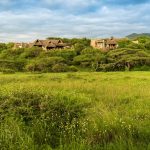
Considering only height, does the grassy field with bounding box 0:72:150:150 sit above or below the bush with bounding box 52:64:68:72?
above

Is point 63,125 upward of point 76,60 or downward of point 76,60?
upward

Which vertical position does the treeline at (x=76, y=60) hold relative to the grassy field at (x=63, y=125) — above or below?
below

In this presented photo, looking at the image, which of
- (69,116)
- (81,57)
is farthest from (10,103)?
(81,57)

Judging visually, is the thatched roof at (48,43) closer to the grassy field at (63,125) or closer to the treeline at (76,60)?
the treeline at (76,60)

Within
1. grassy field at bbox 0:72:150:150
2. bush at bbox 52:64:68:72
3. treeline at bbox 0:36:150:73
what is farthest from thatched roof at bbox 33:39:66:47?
grassy field at bbox 0:72:150:150

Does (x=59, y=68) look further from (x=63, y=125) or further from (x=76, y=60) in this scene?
(x=63, y=125)

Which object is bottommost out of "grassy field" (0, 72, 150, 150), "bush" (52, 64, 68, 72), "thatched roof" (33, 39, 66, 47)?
"bush" (52, 64, 68, 72)

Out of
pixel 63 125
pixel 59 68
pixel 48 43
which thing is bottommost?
pixel 59 68

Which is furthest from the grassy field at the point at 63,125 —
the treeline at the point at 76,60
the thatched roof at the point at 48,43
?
the thatched roof at the point at 48,43

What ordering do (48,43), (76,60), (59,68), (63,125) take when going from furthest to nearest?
(48,43), (76,60), (59,68), (63,125)

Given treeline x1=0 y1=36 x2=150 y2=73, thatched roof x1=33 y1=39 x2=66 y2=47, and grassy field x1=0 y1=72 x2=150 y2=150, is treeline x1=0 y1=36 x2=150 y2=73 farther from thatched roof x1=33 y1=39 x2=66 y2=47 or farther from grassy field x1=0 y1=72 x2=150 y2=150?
grassy field x1=0 y1=72 x2=150 y2=150

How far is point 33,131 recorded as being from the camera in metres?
9.57

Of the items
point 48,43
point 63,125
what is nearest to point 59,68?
point 48,43

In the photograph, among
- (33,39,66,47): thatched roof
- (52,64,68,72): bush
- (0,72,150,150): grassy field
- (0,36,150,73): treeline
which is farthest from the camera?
(33,39,66,47): thatched roof
